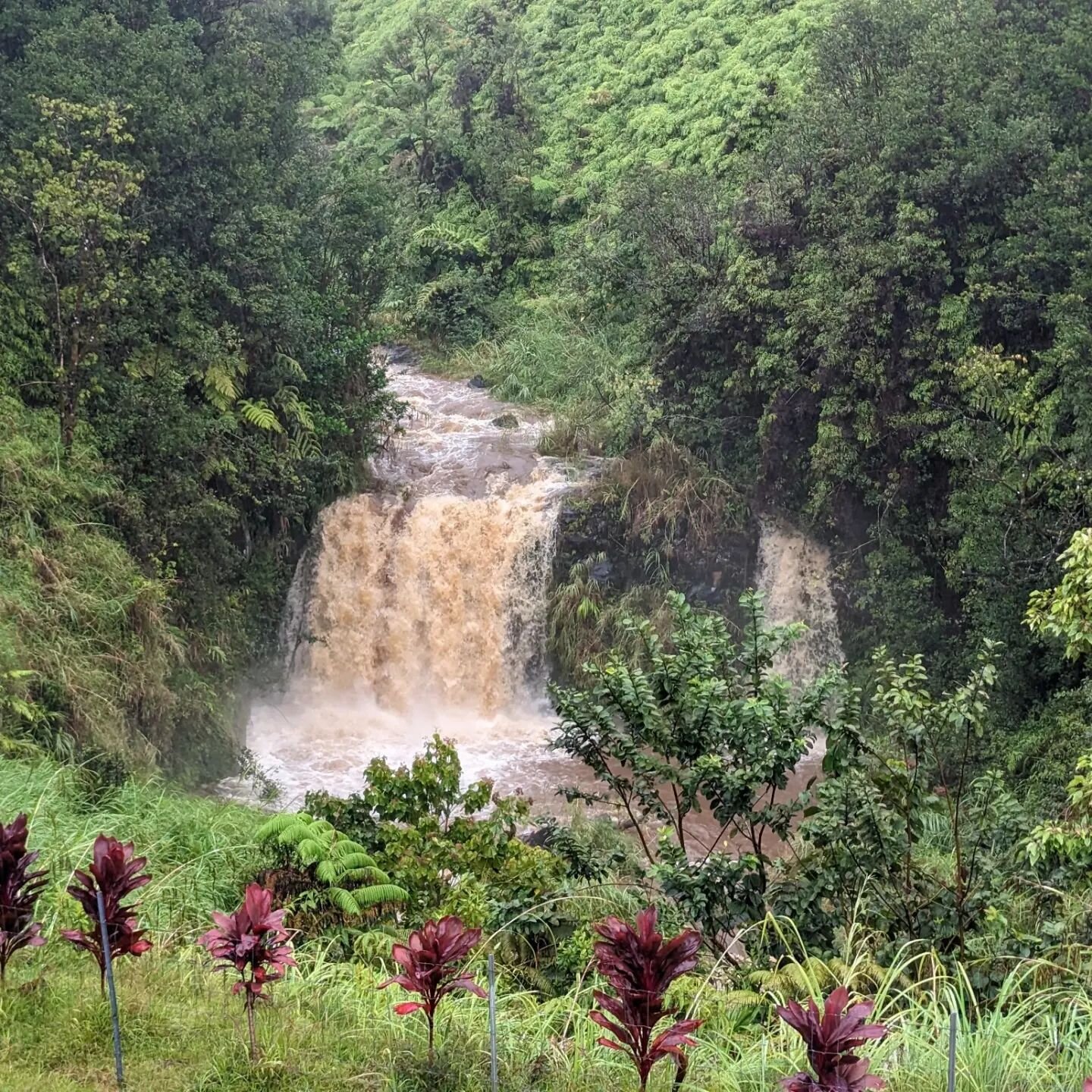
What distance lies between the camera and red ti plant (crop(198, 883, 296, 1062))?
347 cm

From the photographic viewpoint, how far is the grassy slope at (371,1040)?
3.50 metres

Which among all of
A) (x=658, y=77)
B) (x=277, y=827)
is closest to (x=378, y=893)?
(x=277, y=827)

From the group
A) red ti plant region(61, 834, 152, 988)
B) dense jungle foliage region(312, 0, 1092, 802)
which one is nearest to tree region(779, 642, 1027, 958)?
red ti plant region(61, 834, 152, 988)

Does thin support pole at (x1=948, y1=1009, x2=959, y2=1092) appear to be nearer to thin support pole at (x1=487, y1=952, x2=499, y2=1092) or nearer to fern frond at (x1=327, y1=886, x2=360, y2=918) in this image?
thin support pole at (x1=487, y1=952, x2=499, y2=1092)

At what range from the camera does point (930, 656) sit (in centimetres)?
1331

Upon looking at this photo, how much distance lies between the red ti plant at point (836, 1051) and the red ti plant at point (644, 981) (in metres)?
0.37

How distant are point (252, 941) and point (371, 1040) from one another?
2.17ft

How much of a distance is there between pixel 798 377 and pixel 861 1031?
A: 1224 cm

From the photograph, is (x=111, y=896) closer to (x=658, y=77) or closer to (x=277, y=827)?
(x=277, y=827)

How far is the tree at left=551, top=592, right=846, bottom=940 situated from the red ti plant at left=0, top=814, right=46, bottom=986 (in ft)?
9.27

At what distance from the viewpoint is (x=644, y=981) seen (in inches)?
122

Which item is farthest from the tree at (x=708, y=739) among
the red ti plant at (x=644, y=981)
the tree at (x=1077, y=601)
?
the tree at (x=1077, y=601)

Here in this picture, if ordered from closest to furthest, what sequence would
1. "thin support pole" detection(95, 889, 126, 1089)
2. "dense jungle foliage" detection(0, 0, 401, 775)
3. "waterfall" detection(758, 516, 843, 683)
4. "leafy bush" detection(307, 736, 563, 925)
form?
"thin support pole" detection(95, 889, 126, 1089) → "leafy bush" detection(307, 736, 563, 925) → "dense jungle foliage" detection(0, 0, 401, 775) → "waterfall" detection(758, 516, 843, 683)

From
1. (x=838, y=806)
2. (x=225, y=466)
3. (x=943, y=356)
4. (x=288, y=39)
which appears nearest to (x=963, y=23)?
(x=943, y=356)
